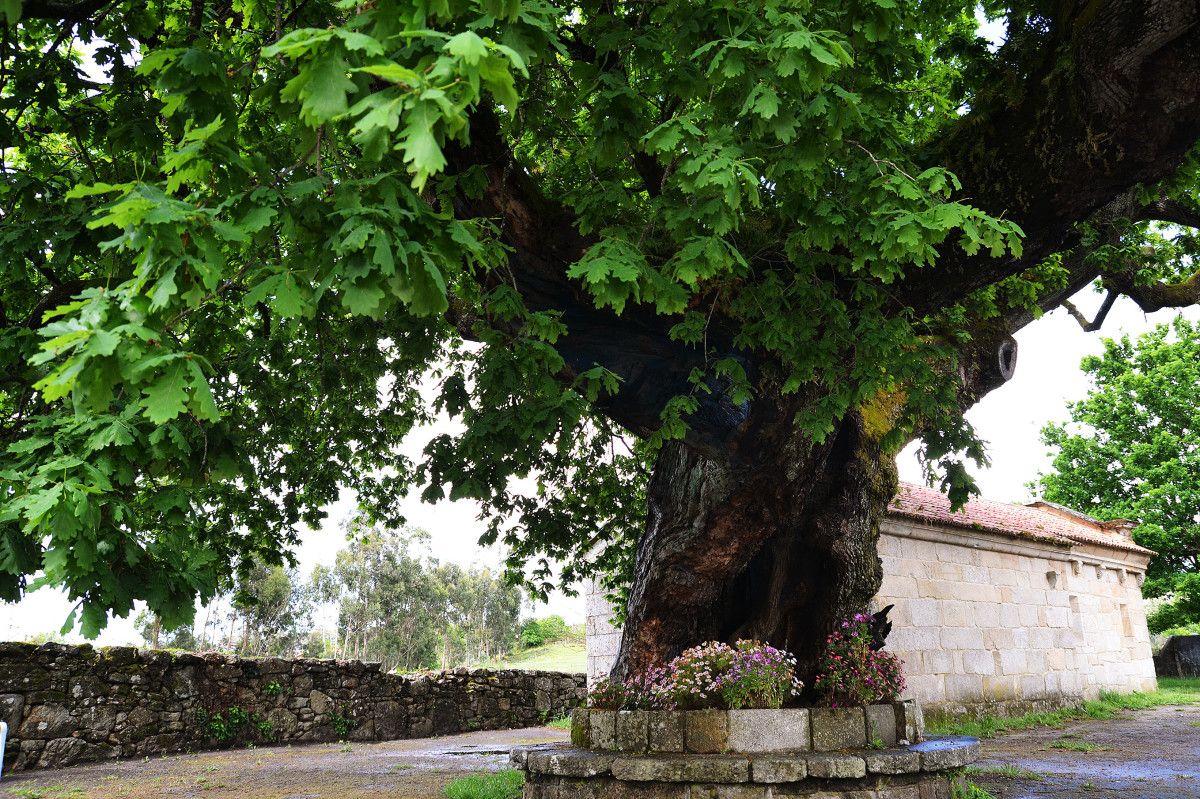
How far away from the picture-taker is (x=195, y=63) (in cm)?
307

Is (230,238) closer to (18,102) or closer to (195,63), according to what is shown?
(195,63)

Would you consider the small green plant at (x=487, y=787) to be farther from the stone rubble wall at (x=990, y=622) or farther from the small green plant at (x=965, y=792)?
the stone rubble wall at (x=990, y=622)

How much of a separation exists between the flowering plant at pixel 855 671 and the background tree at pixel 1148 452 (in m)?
23.9

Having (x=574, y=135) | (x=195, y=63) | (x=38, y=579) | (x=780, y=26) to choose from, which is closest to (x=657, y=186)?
(x=574, y=135)

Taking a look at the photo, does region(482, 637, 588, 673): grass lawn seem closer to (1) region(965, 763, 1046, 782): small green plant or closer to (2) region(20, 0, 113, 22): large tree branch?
(1) region(965, 763, 1046, 782): small green plant

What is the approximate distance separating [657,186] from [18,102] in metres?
4.04

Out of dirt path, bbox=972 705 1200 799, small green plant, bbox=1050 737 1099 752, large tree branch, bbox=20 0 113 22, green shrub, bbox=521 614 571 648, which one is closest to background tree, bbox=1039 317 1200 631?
dirt path, bbox=972 705 1200 799

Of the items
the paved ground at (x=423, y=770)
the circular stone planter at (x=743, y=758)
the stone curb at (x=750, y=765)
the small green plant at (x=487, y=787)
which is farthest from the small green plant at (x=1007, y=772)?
the small green plant at (x=487, y=787)

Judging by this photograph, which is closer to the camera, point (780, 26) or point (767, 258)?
point (780, 26)

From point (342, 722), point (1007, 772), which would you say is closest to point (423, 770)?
point (342, 722)

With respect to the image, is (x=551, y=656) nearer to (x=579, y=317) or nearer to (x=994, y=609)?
(x=994, y=609)

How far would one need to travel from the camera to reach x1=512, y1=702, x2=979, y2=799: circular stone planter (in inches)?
219

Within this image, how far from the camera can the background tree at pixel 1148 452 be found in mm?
26141

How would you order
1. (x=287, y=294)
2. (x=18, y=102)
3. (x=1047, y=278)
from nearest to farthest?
1. (x=287, y=294)
2. (x=18, y=102)
3. (x=1047, y=278)
